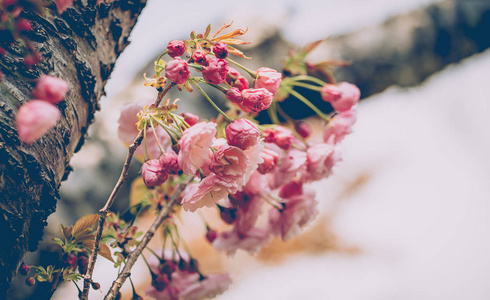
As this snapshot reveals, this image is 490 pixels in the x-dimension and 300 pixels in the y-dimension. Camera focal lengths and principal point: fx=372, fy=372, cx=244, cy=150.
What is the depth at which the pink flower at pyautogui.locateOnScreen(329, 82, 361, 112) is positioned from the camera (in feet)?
1.42

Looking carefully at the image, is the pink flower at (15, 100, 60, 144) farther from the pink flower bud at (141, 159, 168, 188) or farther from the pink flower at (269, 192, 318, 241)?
the pink flower at (269, 192, 318, 241)

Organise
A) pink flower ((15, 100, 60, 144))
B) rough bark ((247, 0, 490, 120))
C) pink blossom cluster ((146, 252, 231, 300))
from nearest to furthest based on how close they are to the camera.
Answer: pink flower ((15, 100, 60, 144)) < pink blossom cluster ((146, 252, 231, 300)) < rough bark ((247, 0, 490, 120))

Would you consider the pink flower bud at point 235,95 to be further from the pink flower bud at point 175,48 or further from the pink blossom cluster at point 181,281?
the pink blossom cluster at point 181,281

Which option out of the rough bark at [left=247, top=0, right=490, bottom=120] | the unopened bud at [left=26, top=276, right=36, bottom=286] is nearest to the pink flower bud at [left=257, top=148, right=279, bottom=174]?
the unopened bud at [left=26, top=276, right=36, bottom=286]

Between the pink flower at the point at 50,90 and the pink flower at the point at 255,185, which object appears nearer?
the pink flower at the point at 50,90

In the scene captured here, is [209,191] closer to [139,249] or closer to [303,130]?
[139,249]

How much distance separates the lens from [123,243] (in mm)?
361

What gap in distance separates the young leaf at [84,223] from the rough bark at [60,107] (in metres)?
0.03

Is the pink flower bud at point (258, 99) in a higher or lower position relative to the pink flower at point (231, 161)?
higher

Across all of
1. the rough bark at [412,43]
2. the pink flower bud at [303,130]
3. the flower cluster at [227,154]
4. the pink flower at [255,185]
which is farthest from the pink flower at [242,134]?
the rough bark at [412,43]

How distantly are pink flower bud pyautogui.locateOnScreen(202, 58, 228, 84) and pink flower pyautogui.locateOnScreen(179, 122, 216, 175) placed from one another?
1.6 inches

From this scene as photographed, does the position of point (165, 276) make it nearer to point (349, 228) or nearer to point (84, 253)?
point (84, 253)

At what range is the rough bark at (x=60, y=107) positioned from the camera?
10.6 inches

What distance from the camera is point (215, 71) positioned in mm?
292
